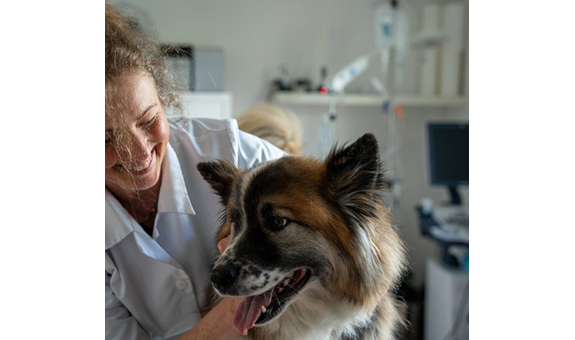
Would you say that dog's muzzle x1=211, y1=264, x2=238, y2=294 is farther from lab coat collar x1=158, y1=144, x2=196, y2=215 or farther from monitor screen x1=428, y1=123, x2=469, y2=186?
monitor screen x1=428, y1=123, x2=469, y2=186

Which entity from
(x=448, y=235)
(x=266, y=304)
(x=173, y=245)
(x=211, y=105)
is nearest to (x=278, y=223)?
(x=266, y=304)

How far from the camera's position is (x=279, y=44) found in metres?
4.21

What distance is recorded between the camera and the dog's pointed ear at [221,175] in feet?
3.96

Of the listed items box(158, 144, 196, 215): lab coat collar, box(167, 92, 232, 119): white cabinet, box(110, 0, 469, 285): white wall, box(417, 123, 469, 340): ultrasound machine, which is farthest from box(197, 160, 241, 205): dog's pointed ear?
box(110, 0, 469, 285): white wall

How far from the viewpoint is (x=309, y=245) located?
109 cm

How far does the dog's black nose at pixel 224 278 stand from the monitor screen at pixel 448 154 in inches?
99.5

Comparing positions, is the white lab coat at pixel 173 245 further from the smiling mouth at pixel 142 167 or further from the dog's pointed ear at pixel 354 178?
the dog's pointed ear at pixel 354 178

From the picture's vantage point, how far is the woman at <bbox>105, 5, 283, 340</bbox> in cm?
108

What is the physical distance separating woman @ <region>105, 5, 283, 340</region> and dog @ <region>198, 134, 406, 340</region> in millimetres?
117

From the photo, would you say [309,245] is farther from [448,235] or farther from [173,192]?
[448,235]

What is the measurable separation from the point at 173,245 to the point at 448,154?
2.44 m
